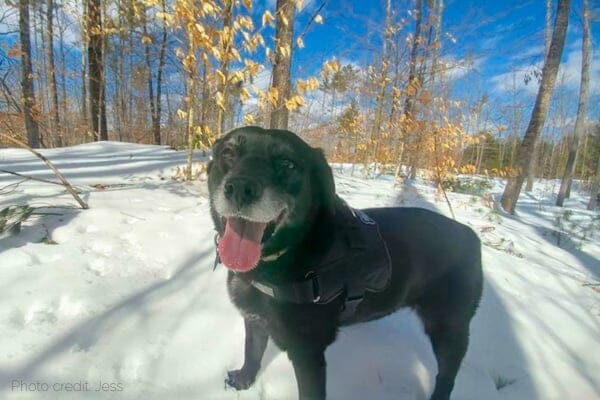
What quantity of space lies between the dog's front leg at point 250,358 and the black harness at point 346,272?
0.40 meters

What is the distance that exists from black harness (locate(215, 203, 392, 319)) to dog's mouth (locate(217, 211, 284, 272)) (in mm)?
166

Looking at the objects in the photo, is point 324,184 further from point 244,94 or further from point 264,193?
point 244,94

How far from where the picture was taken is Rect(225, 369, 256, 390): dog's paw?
1.85 metres

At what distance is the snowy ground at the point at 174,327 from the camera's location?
67.4 inches

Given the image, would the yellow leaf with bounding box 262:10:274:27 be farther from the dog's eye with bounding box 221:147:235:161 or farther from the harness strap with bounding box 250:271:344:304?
the harness strap with bounding box 250:271:344:304

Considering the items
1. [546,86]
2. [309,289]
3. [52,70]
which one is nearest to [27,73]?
[52,70]

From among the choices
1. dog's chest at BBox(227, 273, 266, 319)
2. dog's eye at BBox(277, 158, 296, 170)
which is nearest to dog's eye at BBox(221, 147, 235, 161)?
dog's eye at BBox(277, 158, 296, 170)

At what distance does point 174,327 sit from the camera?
2111mm

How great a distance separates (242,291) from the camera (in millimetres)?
1743

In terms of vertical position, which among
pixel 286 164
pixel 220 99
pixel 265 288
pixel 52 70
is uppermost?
pixel 52 70

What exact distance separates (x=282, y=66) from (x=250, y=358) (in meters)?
4.15

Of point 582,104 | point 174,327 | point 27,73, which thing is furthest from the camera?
point 582,104

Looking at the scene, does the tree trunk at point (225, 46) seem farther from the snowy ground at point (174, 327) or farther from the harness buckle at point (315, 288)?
the harness buckle at point (315, 288)

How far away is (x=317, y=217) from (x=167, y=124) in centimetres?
1878
